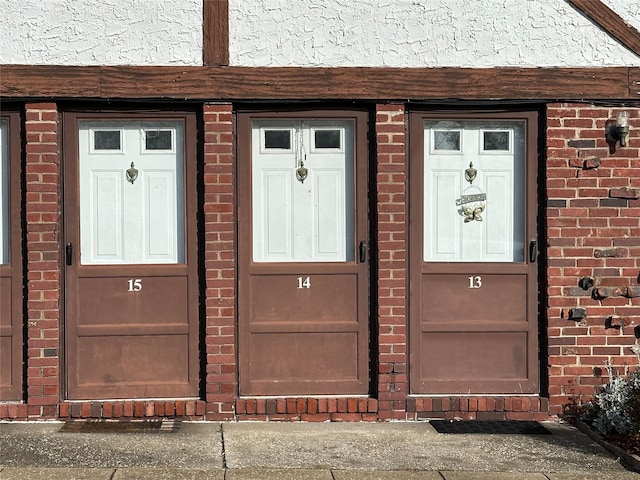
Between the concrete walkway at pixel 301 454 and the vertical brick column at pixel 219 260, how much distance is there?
29cm

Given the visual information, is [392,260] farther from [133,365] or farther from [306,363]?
[133,365]

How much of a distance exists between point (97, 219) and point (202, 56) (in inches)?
58.1

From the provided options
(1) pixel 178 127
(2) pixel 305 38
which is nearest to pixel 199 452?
(1) pixel 178 127

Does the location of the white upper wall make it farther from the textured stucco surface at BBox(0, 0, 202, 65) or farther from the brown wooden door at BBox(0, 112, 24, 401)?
the brown wooden door at BBox(0, 112, 24, 401)

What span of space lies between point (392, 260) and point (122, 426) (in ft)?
7.73

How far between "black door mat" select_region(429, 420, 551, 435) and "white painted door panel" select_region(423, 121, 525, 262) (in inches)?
49.1

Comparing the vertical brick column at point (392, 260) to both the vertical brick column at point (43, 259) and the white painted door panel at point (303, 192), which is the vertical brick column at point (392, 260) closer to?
the white painted door panel at point (303, 192)

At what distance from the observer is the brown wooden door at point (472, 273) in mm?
7418

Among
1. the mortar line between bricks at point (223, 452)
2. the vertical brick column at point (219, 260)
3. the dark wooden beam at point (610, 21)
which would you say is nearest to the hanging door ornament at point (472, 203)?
the dark wooden beam at point (610, 21)

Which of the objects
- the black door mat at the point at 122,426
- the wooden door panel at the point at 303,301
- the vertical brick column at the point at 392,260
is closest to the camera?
the black door mat at the point at 122,426

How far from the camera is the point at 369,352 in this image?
7.40 m

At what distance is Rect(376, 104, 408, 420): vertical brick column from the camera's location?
23.7 feet

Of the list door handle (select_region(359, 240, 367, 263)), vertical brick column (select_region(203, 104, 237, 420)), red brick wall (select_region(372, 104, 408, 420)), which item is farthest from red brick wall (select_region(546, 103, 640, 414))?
vertical brick column (select_region(203, 104, 237, 420))

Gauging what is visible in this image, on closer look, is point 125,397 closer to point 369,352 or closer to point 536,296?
point 369,352
